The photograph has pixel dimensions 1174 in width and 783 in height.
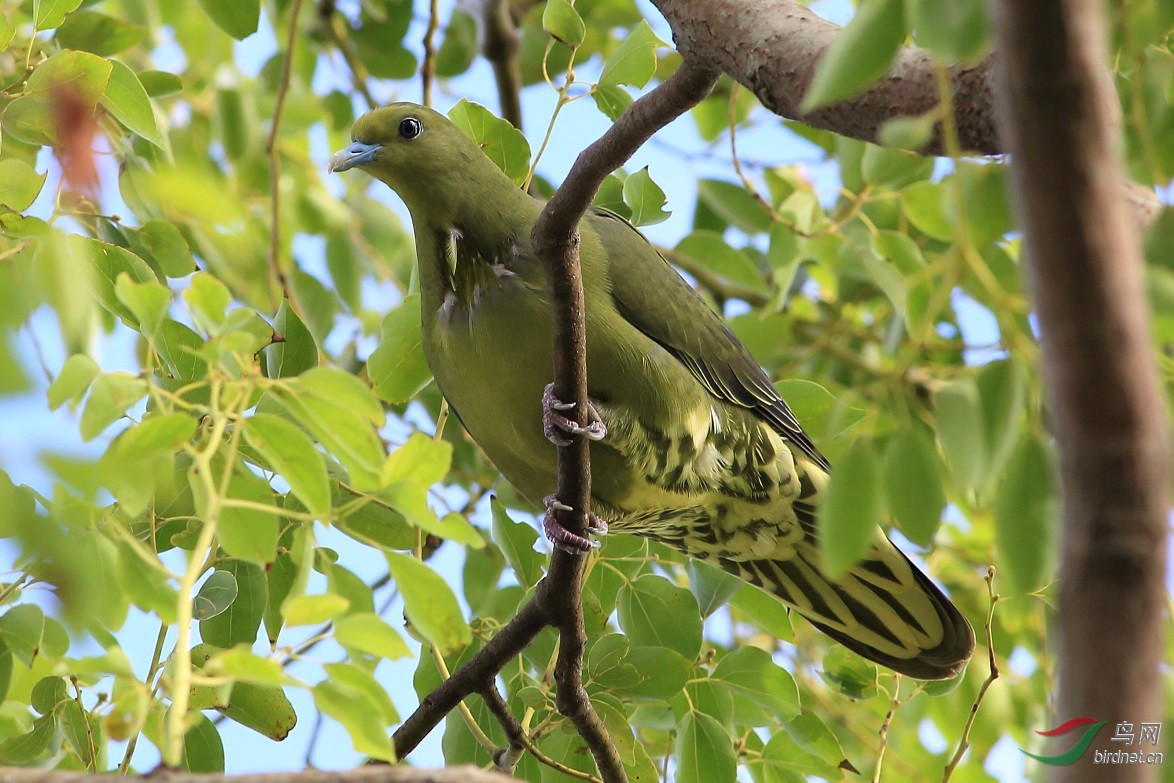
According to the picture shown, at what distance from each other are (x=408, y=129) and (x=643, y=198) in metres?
0.82

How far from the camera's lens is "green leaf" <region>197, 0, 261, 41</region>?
2.57 metres

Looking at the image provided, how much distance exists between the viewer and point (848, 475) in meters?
1.16

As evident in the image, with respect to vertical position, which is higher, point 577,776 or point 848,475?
point 848,475

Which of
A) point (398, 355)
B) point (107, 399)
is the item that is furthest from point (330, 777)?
point (398, 355)

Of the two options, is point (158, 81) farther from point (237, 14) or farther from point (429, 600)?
point (429, 600)

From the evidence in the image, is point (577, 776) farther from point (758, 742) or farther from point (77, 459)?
point (77, 459)

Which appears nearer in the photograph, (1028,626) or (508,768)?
(508,768)

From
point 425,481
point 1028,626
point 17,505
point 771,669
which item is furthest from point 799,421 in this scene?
point 17,505

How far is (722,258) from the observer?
326 cm

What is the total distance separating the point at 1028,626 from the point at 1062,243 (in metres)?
3.18

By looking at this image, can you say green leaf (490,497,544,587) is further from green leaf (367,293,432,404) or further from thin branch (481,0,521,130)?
thin branch (481,0,521,130)

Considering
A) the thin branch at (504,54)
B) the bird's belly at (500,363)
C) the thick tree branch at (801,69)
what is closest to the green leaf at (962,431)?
the thick tree branch at (801,69)

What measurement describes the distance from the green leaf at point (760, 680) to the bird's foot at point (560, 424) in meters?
0.55

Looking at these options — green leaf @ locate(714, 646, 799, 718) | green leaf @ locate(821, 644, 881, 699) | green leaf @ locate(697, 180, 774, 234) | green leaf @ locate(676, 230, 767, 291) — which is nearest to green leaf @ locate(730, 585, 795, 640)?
green leaf @ locate(821, 644, 881, 699)
